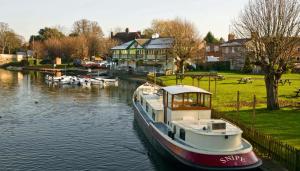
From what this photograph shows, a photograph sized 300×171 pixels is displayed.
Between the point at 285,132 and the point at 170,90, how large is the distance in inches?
390

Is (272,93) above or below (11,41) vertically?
below

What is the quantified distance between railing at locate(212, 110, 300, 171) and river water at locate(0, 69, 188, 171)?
600 centimetres

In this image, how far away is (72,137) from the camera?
126 feet

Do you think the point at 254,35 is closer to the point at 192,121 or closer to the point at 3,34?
the point at 192,121

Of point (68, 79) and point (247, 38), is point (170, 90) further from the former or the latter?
point (68, 79)

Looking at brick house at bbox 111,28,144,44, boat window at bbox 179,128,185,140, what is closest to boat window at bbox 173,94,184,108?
boat window at bbox 179,128,185,140

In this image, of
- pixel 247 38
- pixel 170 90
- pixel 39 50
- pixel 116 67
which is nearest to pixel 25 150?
pixel 170 90

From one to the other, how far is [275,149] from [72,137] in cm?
2001

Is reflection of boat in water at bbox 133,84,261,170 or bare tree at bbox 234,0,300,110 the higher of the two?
bare tree at bbox 234,0,300,110

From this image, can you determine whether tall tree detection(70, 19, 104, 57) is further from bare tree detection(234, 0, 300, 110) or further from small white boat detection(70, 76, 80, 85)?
bare tree detection(234, 0, 300, 110)

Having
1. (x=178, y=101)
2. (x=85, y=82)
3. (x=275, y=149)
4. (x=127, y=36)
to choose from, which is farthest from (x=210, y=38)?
(x=275, y=149)

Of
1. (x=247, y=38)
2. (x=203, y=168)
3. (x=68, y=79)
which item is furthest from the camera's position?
(x=68, y=79)

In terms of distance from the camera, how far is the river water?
30172mm

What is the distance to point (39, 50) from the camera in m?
181
